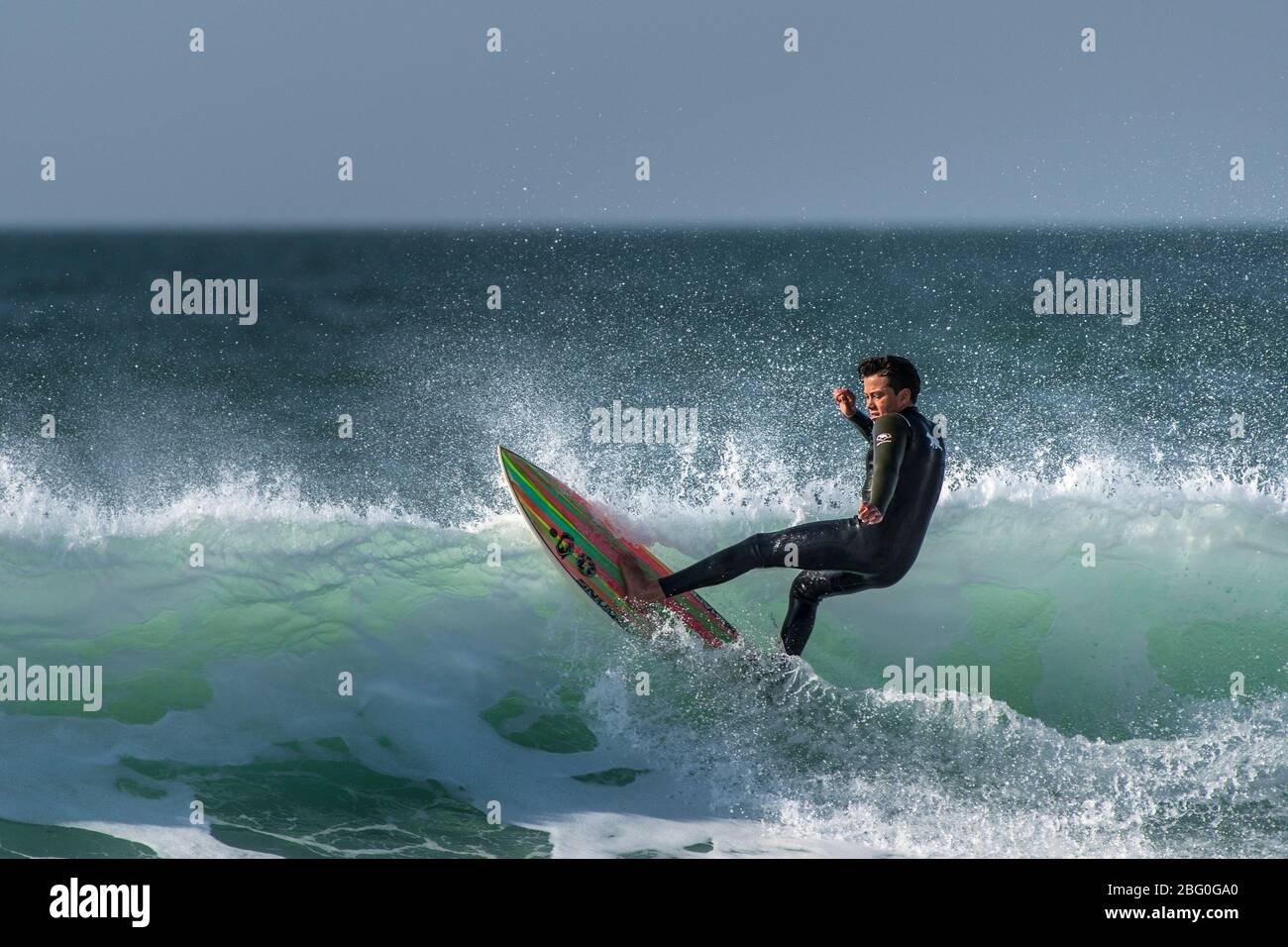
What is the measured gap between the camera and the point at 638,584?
7.45 meters

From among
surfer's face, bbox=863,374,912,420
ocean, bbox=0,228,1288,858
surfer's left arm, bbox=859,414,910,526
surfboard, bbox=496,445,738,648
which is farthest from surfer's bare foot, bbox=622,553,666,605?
surfer's face, bbox=863,374,912,420

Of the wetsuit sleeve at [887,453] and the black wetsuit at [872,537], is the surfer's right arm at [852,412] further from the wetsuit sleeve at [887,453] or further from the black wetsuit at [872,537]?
the wetsuit sleeve at [887,453]

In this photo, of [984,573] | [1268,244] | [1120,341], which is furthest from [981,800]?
[1268,244]

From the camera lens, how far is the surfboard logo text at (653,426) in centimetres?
1227

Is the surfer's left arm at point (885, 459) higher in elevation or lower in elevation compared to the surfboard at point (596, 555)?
higher

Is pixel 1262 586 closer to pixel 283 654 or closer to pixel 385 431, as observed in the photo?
pixel 283 654

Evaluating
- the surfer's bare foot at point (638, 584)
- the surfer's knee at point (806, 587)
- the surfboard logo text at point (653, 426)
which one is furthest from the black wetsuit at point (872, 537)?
the surfboard logo text at point (653, 426)

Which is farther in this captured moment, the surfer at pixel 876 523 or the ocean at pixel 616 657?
the surfer at pixel 876 523

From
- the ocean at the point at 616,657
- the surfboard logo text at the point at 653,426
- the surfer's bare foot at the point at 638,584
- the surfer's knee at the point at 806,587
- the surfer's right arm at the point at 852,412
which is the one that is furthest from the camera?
the surfboard logo text at the point at 653,426

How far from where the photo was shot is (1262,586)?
8.48m

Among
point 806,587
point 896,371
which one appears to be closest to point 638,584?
point 806,587

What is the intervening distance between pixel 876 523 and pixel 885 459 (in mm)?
383

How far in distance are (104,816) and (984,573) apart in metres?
6.11

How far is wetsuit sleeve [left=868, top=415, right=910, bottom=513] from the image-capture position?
6234 mm
